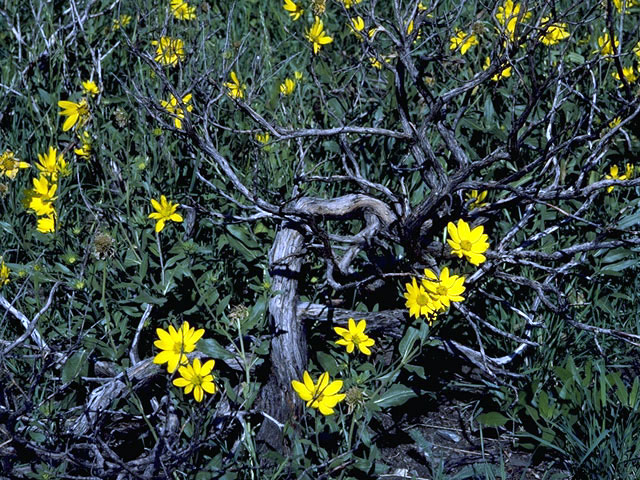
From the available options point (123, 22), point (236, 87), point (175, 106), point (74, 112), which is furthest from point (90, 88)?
point (123, 22)

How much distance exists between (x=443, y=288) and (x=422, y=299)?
84 millimetres

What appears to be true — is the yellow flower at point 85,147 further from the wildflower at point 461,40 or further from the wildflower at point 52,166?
the wildflower at point 461,40

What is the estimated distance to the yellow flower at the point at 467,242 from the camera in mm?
2330

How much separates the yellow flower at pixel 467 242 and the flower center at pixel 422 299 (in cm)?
17

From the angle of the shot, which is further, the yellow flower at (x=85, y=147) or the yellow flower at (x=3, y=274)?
the yellow flower at (x=85, y=147)

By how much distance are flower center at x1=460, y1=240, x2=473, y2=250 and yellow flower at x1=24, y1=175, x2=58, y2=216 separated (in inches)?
53.6

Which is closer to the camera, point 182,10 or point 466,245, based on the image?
point 466,245

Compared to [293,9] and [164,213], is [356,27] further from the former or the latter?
[164,213]

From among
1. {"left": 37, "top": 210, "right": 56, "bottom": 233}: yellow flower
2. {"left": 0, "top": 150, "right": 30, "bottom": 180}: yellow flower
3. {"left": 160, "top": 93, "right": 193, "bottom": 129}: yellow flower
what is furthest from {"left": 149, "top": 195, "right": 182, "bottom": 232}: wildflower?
{"left": 0, "top": 150, "right": 30, "bottom": 180}: yellow flower

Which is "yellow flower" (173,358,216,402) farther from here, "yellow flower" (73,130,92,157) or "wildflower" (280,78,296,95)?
"wildflower" (280,78,296,95)

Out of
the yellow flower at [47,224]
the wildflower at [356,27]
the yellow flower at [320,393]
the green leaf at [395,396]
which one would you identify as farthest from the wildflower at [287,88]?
the yellow flower at [320,393]

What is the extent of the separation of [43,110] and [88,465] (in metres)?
1.94

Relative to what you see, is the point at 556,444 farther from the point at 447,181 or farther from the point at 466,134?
the point at 466,134

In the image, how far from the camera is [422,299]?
228cm
